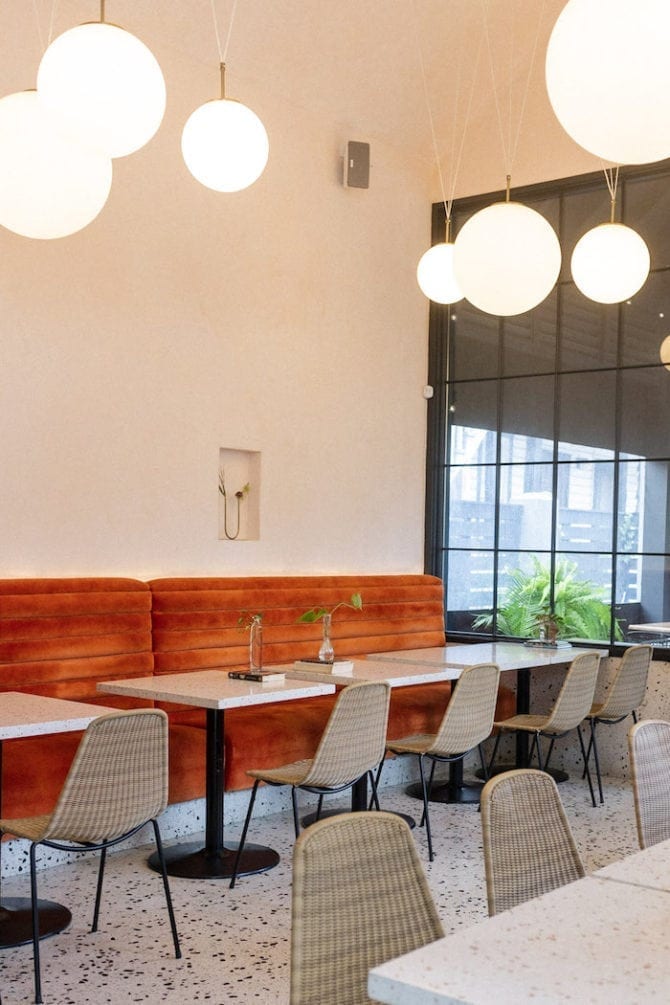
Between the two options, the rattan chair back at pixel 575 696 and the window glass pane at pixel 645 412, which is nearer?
the rattan chair back at pixel 575 696

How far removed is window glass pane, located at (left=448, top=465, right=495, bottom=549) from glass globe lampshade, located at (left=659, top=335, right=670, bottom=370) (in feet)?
4.65

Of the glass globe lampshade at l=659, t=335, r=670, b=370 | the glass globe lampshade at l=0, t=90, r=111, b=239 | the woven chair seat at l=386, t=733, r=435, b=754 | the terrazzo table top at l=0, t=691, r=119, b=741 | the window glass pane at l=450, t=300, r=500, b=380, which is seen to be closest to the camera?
the glass globe lampshade at l=0, t=90, r=111, b=239

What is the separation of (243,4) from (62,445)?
2.66m

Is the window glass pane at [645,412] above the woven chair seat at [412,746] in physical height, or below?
above

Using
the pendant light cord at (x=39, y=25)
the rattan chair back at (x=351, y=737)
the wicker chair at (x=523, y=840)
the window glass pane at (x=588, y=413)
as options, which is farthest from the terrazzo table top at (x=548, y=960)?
the window glass pane at (x=588, y=413)

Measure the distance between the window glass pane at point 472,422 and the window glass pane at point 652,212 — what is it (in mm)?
1400

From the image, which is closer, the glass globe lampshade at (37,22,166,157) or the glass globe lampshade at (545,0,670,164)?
the glass globe lampshade at (545,0,670,164)

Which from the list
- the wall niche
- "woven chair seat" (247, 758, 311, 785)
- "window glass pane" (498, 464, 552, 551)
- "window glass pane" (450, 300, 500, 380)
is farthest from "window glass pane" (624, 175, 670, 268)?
"woven chair seat" (247, 758, 311, 785)

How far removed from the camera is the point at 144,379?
19.3ft

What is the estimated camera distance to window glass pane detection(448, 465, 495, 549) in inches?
299

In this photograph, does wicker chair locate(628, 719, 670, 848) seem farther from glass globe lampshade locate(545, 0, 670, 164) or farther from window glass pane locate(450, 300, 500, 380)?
window glass pane locate(450, 300, 500, 380)

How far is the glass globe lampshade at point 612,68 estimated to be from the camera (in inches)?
78.7

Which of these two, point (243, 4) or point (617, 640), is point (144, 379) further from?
point (617, 640)

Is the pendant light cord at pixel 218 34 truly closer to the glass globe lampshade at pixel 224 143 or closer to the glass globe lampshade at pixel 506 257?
the glass globe lampshade at pixel 224 143
